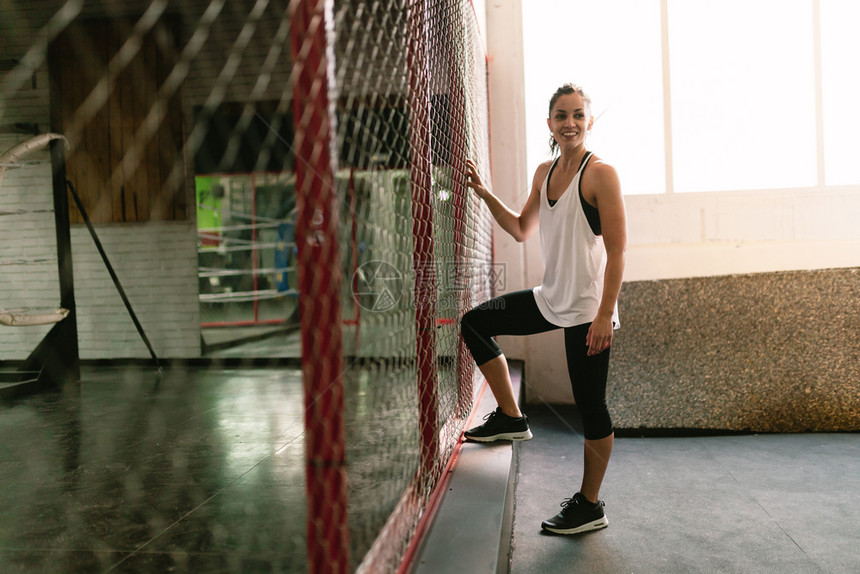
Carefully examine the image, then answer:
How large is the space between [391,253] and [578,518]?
117 cm

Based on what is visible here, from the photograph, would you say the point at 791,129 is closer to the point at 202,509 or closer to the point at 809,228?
the point at 809,228


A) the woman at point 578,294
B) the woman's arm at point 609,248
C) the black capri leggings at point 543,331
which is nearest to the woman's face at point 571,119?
the woman at point 578,294

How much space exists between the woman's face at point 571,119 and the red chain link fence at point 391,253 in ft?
1.52

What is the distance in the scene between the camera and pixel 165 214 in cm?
634

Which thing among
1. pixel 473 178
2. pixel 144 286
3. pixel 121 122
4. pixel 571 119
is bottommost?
pixel 144 286

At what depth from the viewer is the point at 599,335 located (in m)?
2.14

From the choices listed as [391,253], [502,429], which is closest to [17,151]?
[391,253]

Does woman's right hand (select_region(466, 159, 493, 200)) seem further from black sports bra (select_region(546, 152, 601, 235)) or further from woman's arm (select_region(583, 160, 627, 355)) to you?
woman's arm (select_region(583, 160, 627, 355))

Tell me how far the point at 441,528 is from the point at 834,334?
292 centimetres

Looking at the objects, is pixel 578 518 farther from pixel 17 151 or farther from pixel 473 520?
pixel 17 151

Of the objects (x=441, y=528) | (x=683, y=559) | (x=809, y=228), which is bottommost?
(x=683, y=559)

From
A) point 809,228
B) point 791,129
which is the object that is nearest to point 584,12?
point 791,129

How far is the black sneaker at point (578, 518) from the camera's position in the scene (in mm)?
2312

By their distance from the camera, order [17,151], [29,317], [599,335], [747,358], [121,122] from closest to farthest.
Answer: [599,335]
[747,358]
[17,151]
[29,317]
[121,122]
